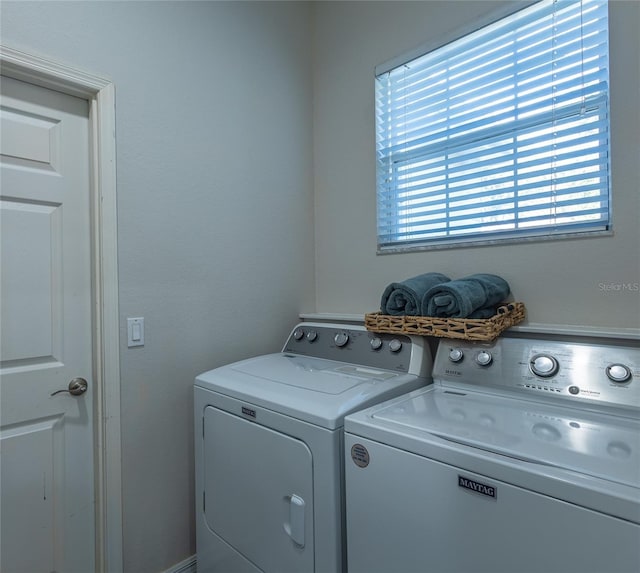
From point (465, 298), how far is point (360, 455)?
0.63 m

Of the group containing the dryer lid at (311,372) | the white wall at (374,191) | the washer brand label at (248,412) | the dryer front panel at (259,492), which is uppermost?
the white wall at (374,191)

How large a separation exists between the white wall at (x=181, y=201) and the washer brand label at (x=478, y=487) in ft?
3.99

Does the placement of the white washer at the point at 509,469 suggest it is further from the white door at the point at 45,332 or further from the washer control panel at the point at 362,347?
the white door at the point at 45,332

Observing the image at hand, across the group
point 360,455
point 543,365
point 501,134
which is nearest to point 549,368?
point 543,365

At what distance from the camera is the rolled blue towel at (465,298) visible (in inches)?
52.0

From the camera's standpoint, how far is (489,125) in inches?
63.6

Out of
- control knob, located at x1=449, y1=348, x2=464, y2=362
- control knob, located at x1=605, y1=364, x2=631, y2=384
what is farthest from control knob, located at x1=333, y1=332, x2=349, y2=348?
control knob, located at x1=605, y1=364, x2=631, y2=384

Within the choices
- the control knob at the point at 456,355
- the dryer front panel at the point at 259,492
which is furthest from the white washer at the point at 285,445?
the control knob at the point at 456,355

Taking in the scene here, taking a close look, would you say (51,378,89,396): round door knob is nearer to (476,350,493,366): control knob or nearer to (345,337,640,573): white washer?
(345,337,640,573): white washer

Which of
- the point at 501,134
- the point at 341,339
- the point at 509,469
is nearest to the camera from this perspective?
the point at 509,469

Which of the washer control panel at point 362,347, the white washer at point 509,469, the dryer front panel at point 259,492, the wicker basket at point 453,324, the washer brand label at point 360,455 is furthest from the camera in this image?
the washer control panel at point 362,347

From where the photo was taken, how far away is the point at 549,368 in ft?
3.91

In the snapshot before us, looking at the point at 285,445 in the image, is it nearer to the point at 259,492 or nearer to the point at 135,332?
the point at 259,492

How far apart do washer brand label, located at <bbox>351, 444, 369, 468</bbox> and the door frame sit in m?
0.97
